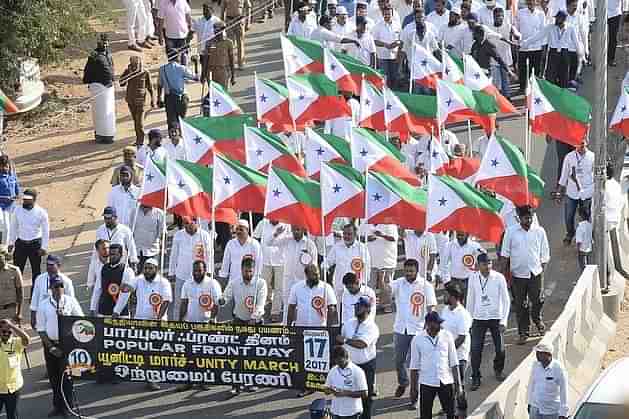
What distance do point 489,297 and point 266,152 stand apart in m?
4.04

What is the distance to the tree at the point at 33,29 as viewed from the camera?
96.0ft

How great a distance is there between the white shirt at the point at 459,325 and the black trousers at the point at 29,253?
21.4ft

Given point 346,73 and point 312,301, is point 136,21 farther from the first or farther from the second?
point 312,301

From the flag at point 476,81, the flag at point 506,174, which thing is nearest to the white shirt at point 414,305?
the flag at point 506,174

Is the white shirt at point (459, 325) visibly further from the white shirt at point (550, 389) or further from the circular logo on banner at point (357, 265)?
the circular logo on banner at point (357, 265)

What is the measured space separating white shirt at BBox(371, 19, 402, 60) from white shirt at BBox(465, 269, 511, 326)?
33.5 ft

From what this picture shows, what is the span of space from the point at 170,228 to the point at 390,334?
195 inches

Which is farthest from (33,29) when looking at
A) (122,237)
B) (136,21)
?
(122,237)

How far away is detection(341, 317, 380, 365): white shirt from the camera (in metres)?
17.8

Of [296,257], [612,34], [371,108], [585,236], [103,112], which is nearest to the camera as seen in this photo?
[296,257]

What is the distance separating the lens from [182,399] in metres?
19.0

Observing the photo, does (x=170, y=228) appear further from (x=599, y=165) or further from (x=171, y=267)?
(x=599, y=165)

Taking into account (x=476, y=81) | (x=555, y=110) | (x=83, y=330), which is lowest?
(x=83, y=330)

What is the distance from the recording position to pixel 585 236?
21.9 meters
